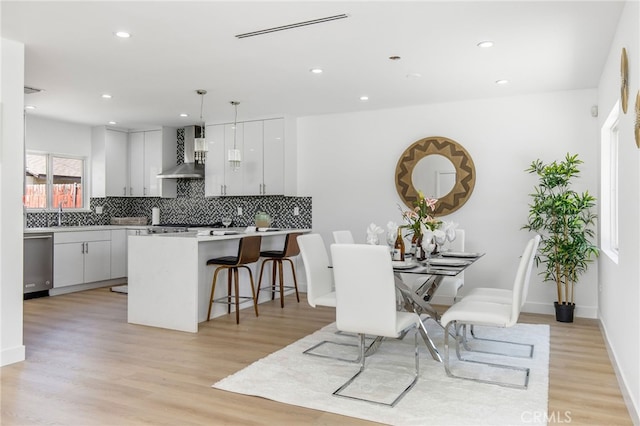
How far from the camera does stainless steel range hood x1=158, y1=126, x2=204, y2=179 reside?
24.6 feet

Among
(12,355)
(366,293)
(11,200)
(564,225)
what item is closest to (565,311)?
(564,225)

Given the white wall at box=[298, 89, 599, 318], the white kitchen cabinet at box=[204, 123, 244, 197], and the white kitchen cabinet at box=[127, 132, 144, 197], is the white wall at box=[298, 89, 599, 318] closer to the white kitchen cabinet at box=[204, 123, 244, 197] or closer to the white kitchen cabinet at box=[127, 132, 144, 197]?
the white kitchen cabinet at box=[204, 123, 244, 197]

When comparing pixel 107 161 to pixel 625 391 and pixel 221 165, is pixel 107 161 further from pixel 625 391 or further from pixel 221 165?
pixel 625 391

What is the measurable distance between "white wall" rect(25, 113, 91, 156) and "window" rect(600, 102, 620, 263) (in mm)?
7225

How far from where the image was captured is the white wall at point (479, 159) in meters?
5.39

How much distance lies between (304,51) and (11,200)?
8.41 feet

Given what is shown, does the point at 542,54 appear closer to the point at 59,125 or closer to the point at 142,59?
the point at 142,59

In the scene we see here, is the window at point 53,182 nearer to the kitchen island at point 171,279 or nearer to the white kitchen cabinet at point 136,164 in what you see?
the white kitchen cabinet at point 136,164

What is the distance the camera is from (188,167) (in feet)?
25.0

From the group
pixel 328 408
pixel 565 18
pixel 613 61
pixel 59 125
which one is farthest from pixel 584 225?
pixel 59 125

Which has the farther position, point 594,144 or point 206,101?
point 206,101

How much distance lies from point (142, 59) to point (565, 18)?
335 cm

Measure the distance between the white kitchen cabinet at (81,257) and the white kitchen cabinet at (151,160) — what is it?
101cm

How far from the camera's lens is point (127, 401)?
2.98 m
